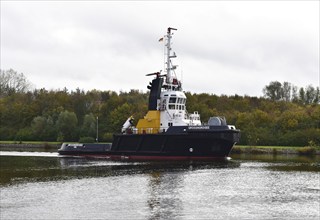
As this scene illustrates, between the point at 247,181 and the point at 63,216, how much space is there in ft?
56.4

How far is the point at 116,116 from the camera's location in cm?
9894

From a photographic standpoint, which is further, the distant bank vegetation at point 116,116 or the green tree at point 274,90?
the green tree at point 274,90

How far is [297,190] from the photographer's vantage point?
33062mm

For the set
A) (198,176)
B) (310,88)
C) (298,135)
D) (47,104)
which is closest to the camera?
(198,176)

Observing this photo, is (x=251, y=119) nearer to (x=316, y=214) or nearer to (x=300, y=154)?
(x=300, y=154)

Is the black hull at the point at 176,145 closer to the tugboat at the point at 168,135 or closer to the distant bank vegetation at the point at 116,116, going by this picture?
the tugboat at the point at 168,135

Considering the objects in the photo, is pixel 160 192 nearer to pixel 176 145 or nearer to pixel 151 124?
pixel 176 145

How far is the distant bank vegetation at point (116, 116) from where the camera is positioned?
8525 centimetres

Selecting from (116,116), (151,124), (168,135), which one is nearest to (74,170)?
(168,135)

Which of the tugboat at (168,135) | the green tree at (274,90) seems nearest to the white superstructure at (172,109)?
the tugboat at (168,135)

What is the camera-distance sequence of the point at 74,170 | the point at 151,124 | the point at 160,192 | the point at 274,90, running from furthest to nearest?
the point at 274,90 → the point at 151,124 → the point at 74,170 → the point at 160,192

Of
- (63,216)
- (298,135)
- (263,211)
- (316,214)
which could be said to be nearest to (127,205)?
(63,216)

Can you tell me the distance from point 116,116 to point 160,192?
67.9 metres

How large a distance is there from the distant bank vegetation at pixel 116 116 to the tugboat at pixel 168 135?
89.5 feet
